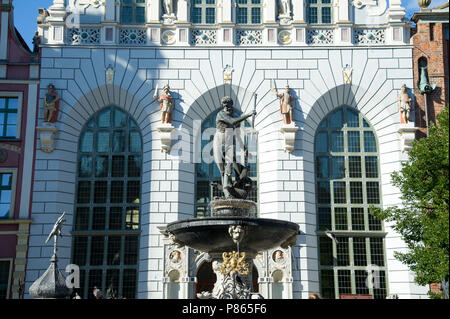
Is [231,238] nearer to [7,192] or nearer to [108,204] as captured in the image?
[108,204]

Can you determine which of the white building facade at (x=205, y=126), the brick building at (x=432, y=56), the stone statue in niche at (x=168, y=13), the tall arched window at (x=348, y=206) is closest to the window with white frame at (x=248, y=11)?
the white building facade at (x=205, y=126)

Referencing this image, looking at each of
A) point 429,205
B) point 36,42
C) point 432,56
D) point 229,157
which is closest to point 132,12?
A: point 36,42

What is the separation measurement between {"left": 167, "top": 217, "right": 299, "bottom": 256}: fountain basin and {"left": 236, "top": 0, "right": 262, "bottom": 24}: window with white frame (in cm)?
1734

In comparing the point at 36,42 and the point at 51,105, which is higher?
the point at 36,42

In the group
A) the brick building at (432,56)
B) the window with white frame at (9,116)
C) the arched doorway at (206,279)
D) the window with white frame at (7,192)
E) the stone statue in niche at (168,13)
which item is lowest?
the arched doorway at (206,279)

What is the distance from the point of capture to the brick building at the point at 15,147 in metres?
27.5

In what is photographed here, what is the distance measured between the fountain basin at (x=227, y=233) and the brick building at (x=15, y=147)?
1466 cm

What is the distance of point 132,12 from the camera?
1203 inches

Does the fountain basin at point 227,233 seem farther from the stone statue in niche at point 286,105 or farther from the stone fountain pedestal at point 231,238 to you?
the stone statue in niche at point 286,105

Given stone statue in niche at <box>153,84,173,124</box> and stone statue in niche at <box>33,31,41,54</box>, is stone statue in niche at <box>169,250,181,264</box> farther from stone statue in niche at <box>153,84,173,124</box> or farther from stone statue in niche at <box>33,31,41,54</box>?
stone statue in niche at <box>33,31,41,54</box>

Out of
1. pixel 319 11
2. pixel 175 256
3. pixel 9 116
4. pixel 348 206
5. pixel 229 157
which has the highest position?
pixel 319 11

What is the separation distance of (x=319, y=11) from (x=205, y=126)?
315 inches

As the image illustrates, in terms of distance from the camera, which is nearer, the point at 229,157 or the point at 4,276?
the point at 229,157
